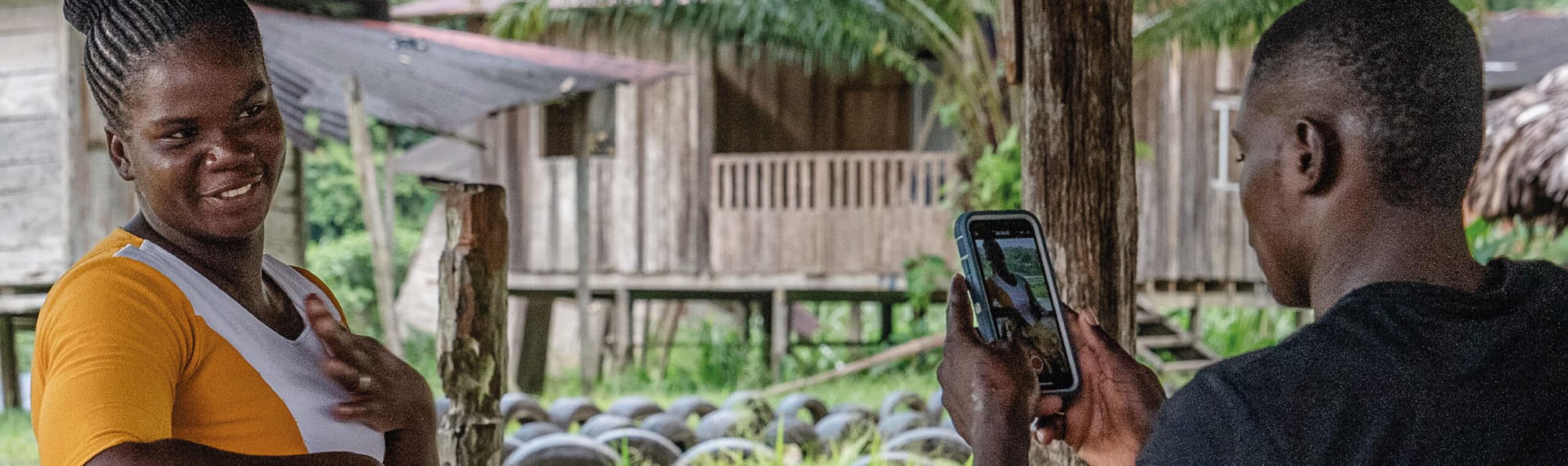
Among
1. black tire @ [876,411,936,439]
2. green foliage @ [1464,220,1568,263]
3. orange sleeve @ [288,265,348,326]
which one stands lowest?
black tire @ [876,411,936,439]

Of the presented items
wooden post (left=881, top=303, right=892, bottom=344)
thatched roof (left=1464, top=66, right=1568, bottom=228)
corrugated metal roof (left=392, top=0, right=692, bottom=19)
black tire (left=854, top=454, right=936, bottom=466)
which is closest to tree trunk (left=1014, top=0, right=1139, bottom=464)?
black tire (left=854, top=454, right=936, bottom=466)

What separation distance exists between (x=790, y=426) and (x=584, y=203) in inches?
213

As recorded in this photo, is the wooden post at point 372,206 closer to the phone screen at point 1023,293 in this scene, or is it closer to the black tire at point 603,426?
the black tire at point 603,426

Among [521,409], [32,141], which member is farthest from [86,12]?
[32,141]

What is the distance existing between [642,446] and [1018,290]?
4.56 meters

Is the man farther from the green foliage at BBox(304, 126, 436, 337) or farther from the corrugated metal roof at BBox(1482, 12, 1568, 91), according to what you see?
the green foliage at BBox(304, 126, 436, 337)

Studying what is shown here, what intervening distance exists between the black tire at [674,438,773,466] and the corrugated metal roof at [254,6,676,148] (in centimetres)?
268

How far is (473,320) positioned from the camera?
3451mm

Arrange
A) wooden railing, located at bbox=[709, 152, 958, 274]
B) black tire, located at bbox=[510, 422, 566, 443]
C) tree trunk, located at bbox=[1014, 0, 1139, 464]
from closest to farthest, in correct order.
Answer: tree trunk, located at bbox=[1014, 0, 1139, 464] < black tire, located at bbox=[510, 422, 566, 443] < wooden railing, located at bbox=[709, 152, 958, 274]

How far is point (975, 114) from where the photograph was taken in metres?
10.4

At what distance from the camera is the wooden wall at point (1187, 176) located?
12516 millimetres

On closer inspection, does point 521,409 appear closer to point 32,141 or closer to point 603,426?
point 603,426

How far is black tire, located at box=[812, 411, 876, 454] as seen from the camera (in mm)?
6840

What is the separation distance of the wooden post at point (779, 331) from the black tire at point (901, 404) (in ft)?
14.8
